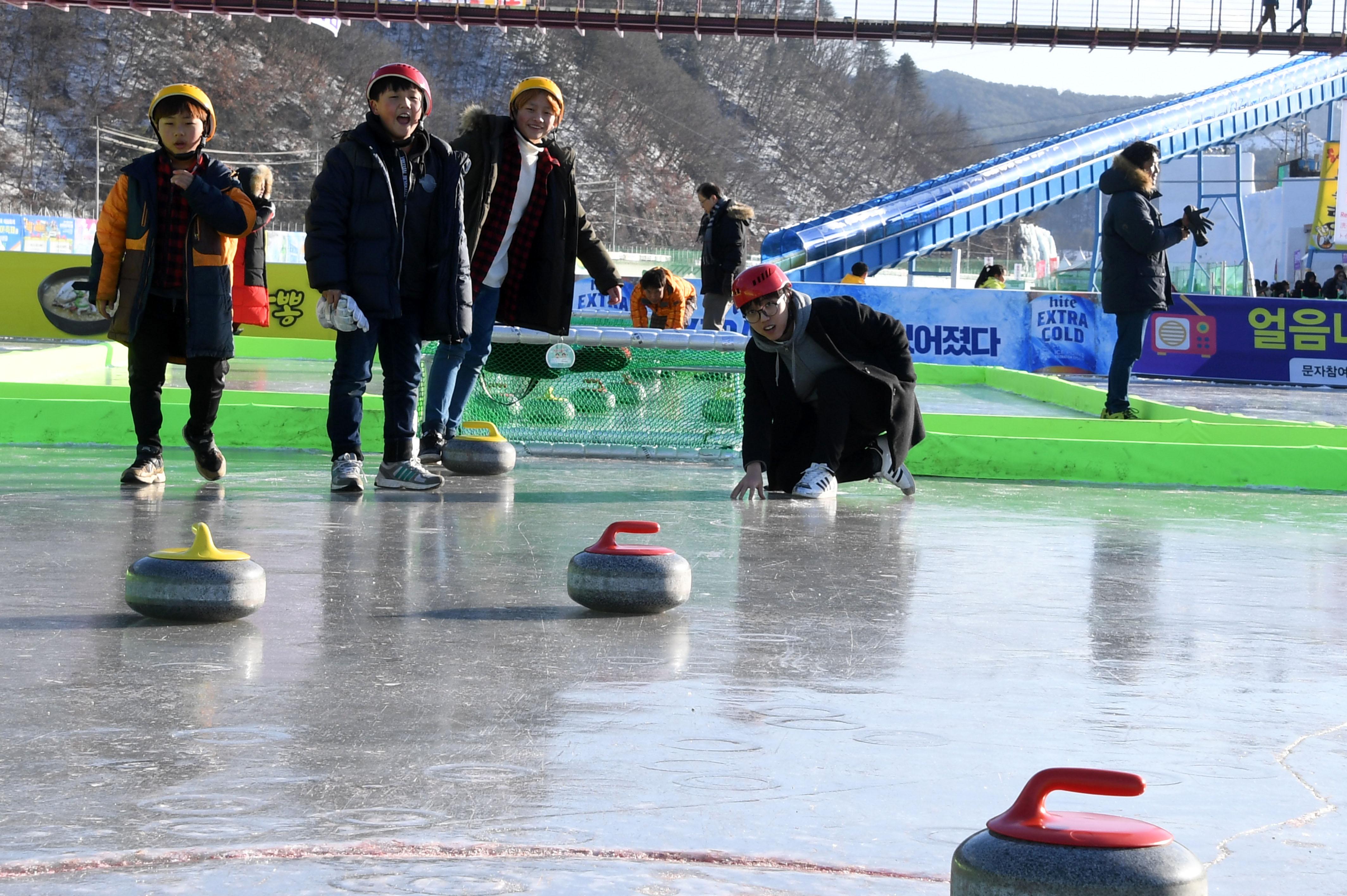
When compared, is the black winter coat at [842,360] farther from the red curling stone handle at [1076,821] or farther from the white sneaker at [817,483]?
the red curling stone handle at [1076,821]

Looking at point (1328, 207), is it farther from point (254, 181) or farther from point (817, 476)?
point (254, 181)

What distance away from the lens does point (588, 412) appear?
24.5 ft

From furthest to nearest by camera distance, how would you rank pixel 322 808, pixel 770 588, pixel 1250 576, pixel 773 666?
pixel 1250 576
pixel 770 588
pixel 773 666
pixel 322 808

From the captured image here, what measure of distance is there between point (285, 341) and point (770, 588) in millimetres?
13006

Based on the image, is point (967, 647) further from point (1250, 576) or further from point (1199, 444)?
point (1199, 444)

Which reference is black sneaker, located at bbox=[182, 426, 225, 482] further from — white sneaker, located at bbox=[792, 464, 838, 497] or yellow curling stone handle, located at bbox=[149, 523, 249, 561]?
yellow curling stone handle, located at bbox=[149, 523, 249, 561]

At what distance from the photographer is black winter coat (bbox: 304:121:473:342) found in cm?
554

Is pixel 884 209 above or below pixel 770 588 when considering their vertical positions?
above

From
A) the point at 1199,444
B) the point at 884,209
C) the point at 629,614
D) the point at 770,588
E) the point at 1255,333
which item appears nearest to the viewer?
the point at 629,614

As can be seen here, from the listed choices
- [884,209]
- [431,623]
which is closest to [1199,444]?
[431,623]

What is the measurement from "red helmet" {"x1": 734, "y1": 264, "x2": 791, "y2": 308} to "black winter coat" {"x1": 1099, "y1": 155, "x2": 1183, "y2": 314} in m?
3.64

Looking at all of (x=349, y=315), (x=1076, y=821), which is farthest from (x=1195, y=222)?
(x=1076, y=821)

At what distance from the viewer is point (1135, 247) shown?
862 cm

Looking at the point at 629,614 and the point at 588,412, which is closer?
the point at 629,614
